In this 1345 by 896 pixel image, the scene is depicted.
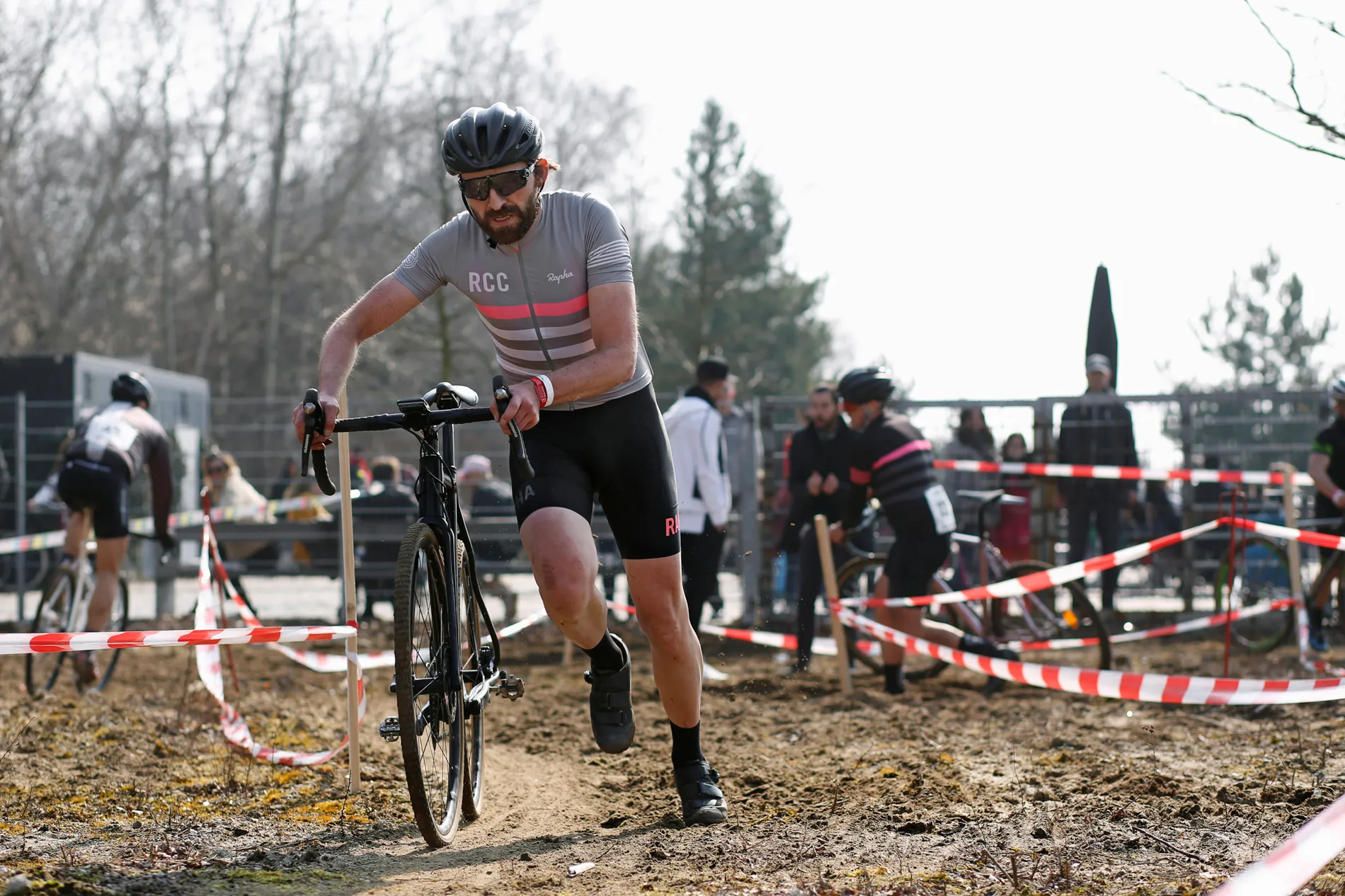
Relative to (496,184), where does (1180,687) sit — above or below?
below

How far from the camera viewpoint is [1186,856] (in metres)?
3.84

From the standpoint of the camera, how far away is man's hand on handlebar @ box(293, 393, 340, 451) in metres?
3.99

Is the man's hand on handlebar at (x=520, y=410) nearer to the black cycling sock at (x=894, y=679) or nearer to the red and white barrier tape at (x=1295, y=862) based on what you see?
the red and white barrier tape at (x=1295, y=862)

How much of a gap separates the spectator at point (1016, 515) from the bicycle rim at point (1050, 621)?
2.30 metres

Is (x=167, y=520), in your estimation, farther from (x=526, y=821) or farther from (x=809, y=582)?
(x=526, y=821)

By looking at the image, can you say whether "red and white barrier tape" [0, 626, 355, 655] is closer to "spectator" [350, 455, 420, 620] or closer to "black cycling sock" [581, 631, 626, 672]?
"black cycling sock" [581, 631, 626, 672]

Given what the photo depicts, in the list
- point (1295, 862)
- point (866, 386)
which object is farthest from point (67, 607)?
point (1295, 862)

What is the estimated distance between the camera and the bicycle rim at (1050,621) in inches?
344

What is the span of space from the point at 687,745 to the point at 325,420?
166 centimetres

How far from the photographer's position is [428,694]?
419 cm

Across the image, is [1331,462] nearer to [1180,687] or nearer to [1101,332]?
[1101,332]

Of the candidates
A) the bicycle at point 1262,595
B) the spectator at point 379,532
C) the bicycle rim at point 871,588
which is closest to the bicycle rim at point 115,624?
the spectator at point 379,532

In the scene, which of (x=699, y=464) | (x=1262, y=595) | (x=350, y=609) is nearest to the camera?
(x=350, y=609)

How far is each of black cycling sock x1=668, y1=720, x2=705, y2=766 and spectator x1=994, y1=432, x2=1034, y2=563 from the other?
293 inches
